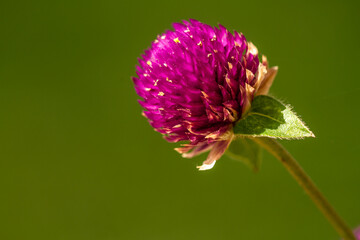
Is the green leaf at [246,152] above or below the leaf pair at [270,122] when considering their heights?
below

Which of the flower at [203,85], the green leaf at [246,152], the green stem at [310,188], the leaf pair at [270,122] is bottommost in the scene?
the green stem at [310,188]

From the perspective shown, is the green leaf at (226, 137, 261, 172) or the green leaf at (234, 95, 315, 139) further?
the green leaf at (226, 137, 261, 172)

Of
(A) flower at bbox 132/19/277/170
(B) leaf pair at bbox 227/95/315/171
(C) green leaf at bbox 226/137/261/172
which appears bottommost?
(C) green leaf at bbox 226/137/261/172

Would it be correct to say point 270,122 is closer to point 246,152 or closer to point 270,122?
point 270,122

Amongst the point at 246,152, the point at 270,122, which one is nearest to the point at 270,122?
the point at 270,122

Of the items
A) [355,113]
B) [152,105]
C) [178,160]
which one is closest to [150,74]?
[152,105]

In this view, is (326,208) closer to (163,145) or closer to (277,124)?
(277,124)
